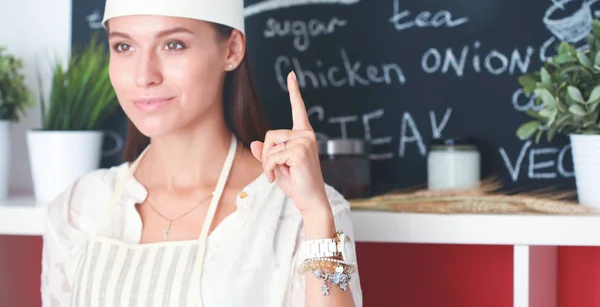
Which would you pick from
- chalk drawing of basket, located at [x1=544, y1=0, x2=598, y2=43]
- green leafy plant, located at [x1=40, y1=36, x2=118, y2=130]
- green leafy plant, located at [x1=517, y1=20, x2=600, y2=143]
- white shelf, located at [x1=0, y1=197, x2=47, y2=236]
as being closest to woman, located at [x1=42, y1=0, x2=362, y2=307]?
white shelf, located at [x1=0, y1=197, x2=47, y2=236]

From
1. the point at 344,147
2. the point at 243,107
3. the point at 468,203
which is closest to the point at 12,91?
the point at 243,107

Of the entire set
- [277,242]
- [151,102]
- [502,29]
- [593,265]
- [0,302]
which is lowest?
[0,302]

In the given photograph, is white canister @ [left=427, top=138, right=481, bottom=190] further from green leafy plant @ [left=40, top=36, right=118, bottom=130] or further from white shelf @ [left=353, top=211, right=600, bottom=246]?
green leafy plant @ [left=40, top=36, right=118, bottom=130]

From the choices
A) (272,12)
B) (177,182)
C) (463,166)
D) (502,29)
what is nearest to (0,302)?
(177,182)

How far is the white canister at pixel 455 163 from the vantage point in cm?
145

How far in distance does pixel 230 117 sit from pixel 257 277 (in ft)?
0.96

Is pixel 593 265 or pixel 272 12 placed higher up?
pixel 272 12

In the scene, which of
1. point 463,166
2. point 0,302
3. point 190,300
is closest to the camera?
point 190,300

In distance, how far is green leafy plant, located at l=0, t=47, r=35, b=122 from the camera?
1.54 meters

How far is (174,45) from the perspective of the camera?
1.20 meters

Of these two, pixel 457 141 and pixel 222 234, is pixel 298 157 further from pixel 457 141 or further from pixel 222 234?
pixel 457 141

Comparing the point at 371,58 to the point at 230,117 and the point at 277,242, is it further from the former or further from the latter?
the point at 277,242

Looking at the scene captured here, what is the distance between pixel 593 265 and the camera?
1499 mm

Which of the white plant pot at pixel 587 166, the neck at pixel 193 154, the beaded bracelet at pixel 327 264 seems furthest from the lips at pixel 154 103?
the white plant pot at pixel 587 166
